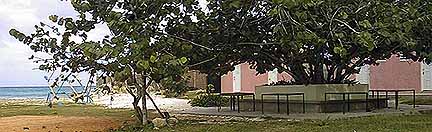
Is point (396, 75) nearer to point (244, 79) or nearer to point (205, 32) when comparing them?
point (244, 79)

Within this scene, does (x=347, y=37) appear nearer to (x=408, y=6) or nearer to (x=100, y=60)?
(x=408, y=6)

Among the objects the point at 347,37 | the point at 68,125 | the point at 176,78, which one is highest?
the point at 347,37

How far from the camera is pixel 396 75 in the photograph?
2312 centimetres

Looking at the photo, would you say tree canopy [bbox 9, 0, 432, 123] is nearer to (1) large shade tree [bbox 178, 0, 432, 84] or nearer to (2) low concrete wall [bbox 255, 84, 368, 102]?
(1) large shade tree [bbox 178, 0, 432, 84]

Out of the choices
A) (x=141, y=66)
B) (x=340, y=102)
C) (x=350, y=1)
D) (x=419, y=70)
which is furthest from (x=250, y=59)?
(x=419, y=70)

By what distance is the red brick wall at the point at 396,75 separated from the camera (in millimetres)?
22566

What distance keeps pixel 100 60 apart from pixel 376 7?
485 cm

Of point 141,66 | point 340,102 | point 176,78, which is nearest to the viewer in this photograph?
point 141,66

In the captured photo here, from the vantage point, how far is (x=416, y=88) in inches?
886

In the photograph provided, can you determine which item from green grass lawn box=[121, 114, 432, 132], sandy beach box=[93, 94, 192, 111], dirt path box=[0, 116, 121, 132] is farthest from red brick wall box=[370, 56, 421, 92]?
dirt path box=[0, 116, 121, 132]

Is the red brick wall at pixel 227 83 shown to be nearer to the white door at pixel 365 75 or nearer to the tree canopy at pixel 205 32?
the white door at pixel 365 75

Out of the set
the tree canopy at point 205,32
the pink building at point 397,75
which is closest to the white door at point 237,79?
the pink building at point 397,75

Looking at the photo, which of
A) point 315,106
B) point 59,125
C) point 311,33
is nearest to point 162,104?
point 315,106

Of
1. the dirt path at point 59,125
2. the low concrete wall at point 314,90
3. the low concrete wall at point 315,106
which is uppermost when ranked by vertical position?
the low concrete wall at point 314,90
